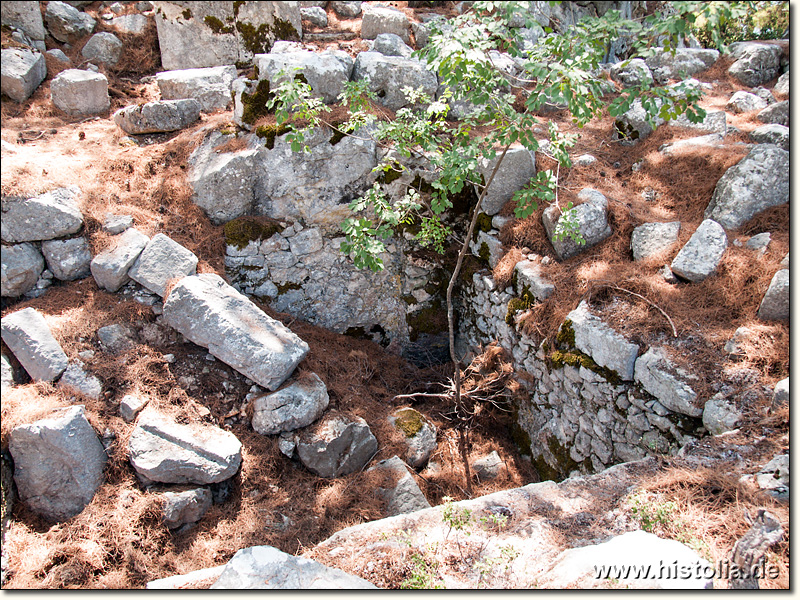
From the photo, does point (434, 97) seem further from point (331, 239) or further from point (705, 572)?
point (705, 572)

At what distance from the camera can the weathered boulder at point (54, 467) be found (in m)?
3.59

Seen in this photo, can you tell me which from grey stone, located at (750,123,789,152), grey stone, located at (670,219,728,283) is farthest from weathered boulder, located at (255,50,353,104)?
grey stone, located at (750,123,789,152)

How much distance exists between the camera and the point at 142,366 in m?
4.38

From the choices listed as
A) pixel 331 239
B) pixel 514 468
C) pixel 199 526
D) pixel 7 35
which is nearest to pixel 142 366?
pixel 199 526

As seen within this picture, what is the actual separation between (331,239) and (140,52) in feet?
17.9

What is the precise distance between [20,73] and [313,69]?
14.4 ft

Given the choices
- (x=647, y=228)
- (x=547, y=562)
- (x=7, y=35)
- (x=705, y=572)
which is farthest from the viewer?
(x=7, y=35)

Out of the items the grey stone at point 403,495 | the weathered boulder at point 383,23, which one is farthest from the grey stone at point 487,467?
the weathered boulder at point 383,23

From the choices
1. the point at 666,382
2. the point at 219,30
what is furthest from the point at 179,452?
the point at 219,30

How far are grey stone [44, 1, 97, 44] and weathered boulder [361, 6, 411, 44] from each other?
16.0ft

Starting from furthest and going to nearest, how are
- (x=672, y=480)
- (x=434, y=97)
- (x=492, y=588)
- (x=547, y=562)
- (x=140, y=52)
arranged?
(x=140, y=52) → (x=434, y=97) → (x=672, y=480) → (x=547, y=562) → (x=492, y=588)

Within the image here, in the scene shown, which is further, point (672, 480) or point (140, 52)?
point (140, 52)

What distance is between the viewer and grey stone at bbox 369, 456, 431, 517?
414cm

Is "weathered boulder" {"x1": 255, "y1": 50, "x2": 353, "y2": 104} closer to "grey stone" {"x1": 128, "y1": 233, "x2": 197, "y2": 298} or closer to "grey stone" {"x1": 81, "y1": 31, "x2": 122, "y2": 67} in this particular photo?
"grey stone" {"x1": 128, "y1": 233, "x2": 197, "y2": 298}
